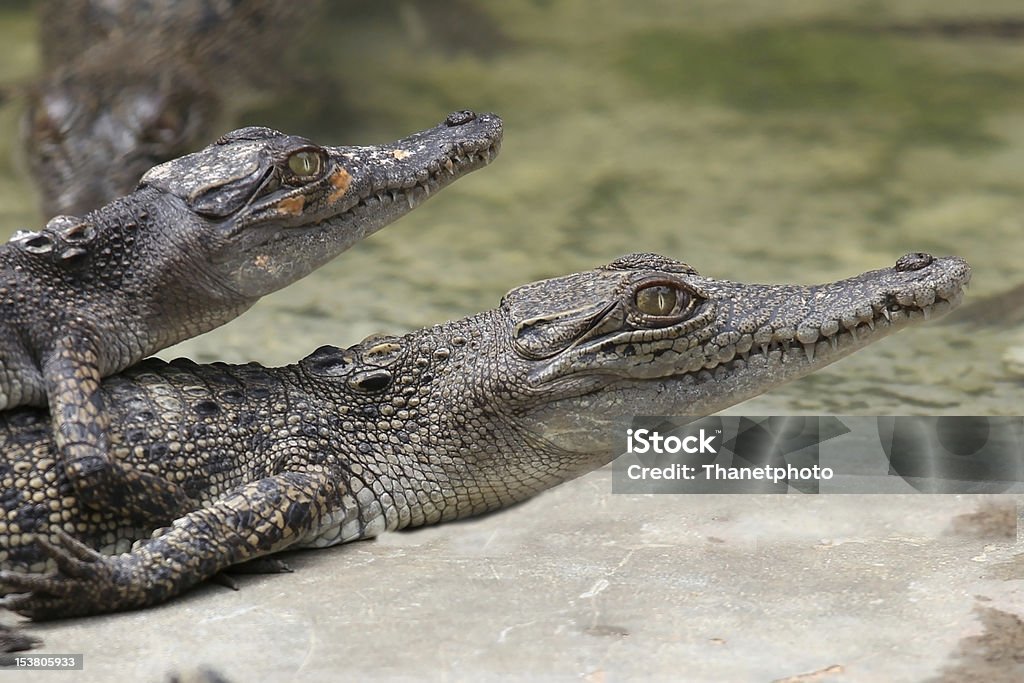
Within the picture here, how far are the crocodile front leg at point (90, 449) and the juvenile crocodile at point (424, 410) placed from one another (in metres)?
0.05

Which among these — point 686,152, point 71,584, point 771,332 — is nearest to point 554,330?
point 771,332

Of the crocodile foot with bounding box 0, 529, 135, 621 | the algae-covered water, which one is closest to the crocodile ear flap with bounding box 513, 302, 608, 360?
the crocodile foot with bounding box 0, 529, 135, 621

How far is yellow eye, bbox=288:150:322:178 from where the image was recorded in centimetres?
386

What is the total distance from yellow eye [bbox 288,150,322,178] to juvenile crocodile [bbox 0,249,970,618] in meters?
0.56

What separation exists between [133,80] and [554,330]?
15.3 ft

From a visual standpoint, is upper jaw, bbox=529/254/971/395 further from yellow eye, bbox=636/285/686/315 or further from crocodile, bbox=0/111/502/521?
crocodile, bbox=0/111/502/521

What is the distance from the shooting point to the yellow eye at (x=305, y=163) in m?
3.86

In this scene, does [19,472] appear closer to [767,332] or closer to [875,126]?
[767,332]

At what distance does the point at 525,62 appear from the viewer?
31.4ft

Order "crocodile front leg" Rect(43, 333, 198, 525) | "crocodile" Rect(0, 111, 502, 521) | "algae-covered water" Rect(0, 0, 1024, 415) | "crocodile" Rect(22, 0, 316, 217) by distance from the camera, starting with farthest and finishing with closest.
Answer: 1. "crocodile" Rect(22, 0, 316, 217)
2. "algae-covered water" Rect(0, 0, 1024, 415)
3. "crocodile" Rect(0, 111, 502, 521)
4. "crocodile front leg" Rect(43, 333, 198, 525)

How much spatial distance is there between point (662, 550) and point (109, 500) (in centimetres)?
152

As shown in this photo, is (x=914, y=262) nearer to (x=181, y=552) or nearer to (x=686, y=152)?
(x=181, y=552)

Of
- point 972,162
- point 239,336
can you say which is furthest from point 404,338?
point 972,162

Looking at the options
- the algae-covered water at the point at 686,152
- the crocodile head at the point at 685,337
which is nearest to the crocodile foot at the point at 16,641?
the crocodile head at the point at 685,337
